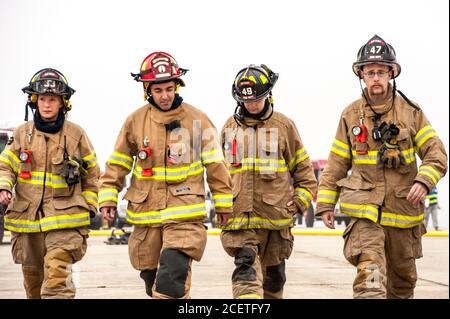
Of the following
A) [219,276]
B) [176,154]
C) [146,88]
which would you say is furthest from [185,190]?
[219,276]

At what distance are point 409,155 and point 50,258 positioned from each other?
3.02 meters

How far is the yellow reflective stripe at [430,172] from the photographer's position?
23.0ft

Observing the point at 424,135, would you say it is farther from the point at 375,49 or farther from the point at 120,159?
the point at 120,159

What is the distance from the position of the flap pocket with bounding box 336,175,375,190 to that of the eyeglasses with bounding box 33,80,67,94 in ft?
8.17

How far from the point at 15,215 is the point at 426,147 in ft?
11.3

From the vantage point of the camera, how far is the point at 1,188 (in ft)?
23.9

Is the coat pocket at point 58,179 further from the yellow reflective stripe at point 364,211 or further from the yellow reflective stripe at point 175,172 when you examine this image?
the yellow reflective stripe at point 364,211

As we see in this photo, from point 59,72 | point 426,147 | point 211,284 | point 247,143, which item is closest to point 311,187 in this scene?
point 247,143

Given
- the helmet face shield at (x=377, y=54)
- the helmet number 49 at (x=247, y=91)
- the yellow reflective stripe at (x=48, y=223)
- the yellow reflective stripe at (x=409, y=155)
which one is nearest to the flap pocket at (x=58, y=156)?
the yellow reflective stripe at (x=48, y=223)

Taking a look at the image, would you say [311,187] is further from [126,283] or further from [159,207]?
[126,283]

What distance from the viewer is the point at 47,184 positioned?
7.50 m

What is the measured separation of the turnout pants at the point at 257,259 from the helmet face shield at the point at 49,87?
1868mm

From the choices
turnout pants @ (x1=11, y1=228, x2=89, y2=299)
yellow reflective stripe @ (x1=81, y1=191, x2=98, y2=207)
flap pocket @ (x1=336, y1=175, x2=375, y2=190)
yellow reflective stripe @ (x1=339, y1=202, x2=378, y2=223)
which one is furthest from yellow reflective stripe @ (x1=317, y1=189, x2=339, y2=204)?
turnout pants @ (x1=11, y1=228, x2=89, y2=299)

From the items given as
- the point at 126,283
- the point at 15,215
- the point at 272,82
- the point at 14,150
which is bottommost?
the point at 126,283
